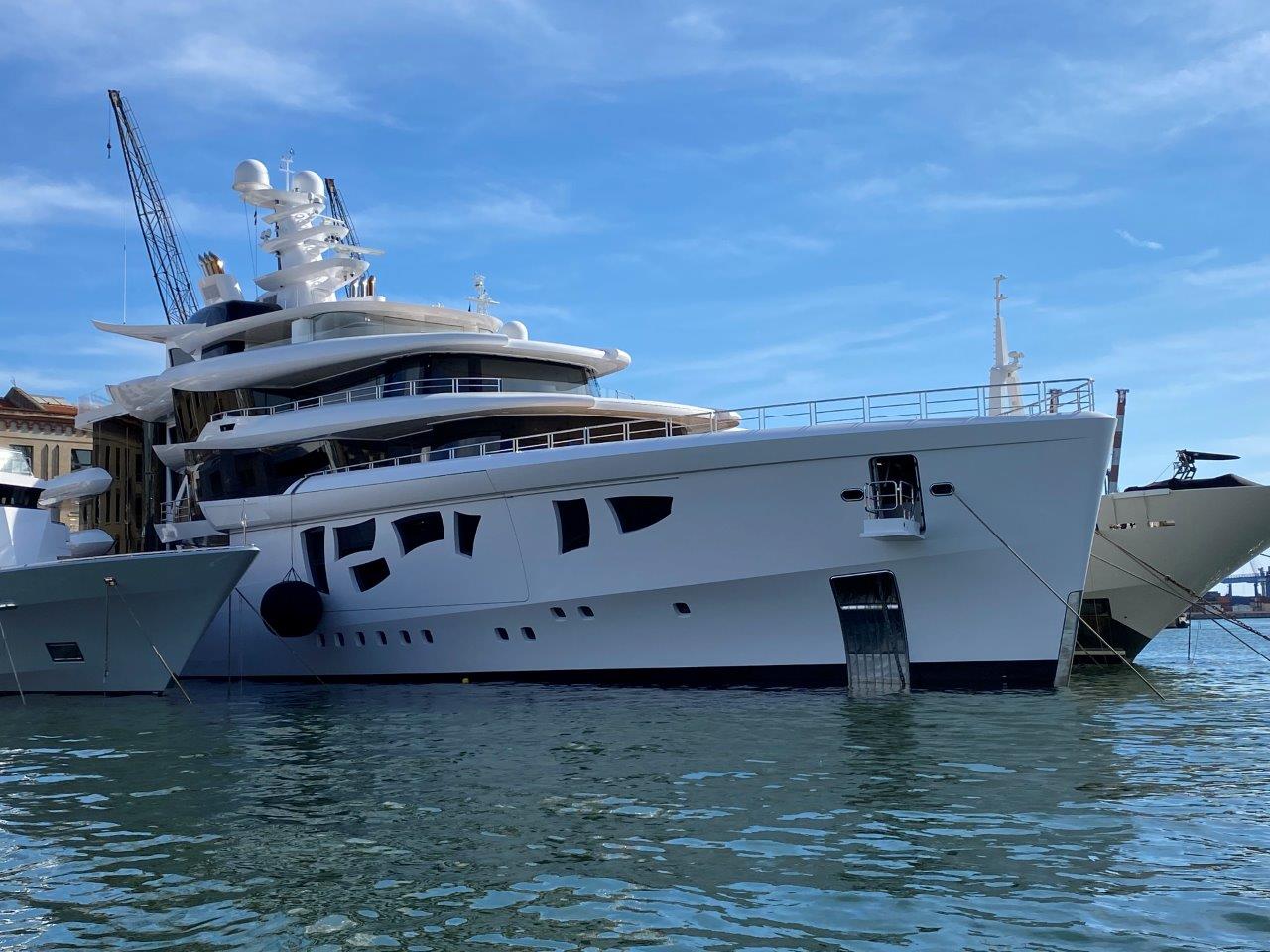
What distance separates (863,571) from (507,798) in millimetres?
8351

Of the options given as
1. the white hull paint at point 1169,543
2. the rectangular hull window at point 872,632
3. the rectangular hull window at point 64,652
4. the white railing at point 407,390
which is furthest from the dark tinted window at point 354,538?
the white hull paint at point 1169,543

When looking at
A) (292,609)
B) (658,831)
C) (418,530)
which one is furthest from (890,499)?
(292,609)

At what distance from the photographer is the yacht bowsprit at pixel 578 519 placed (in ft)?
55.5

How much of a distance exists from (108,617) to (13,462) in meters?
5.79

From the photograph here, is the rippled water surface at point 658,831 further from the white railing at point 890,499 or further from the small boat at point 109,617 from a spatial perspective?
the small boat at point 109,617

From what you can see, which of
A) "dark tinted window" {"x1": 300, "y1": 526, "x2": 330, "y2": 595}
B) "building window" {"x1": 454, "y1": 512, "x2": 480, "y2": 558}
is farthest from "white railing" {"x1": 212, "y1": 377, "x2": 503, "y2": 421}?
"building window" {"x1": 454, "y1": 512, "x2": 480, "y2": 558}

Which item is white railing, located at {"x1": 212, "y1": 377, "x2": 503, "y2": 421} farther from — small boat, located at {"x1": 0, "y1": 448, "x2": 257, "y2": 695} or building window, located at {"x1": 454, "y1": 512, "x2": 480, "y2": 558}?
small boat, located at {"x1": 0, "y1": 448, "x2": 257, "y2": 695}

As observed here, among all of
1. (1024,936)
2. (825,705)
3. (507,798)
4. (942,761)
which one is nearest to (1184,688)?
(825,705)

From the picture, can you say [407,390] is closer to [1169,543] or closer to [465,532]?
[465,532]

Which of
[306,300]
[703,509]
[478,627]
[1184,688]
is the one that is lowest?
[1184,688]

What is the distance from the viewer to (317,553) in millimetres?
23250

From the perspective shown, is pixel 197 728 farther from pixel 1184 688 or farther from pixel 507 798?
pixel 1184 688

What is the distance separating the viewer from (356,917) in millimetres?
6918

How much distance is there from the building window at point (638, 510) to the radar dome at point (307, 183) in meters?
16.7
